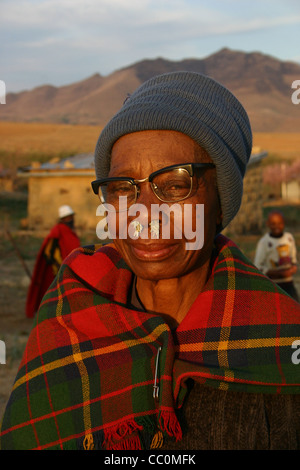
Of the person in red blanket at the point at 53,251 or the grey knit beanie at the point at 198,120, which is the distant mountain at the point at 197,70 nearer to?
the person in red blanket at the point at 53,251

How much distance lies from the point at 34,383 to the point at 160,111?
3.03ft

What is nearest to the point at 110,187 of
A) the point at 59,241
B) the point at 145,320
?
the point at 145,320

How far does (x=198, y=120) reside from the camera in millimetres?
1829

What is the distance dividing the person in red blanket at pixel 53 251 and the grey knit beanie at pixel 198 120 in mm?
5999

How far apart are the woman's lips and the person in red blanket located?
6097 mm

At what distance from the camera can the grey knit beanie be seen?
1.82 m

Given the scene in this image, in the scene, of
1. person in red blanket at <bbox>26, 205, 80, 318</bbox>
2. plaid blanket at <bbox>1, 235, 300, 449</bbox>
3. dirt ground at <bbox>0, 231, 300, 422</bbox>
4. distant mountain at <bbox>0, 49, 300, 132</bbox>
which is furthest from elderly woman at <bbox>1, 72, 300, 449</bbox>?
distant mountain at <bbox>0, 49, 300, 132</bbox>

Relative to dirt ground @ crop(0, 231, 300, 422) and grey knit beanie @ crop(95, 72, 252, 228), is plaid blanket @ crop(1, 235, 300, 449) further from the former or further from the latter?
dirt ground @ crop(0, 231, 300, 422)

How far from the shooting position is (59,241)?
823 centimetres

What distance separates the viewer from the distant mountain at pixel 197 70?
98356 millimetres

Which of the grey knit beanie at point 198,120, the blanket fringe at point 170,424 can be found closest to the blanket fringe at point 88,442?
the blanket fringe at point 170,424

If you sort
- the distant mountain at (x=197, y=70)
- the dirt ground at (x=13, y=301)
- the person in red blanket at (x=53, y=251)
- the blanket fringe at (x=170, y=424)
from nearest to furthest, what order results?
the blanket fringe at (x=170, y=424) < the dirt ground at (x=13, y=301) < the person in red blanket at (x=53, y=251) < the distant mountain at (x=197, y=70)
